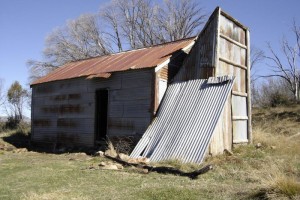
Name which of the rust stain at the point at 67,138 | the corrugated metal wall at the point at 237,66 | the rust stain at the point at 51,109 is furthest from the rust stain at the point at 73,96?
the corrugated metal wall at the point at 237,66

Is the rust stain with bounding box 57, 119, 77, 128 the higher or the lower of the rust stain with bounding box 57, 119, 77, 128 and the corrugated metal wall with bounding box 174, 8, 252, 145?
the lower

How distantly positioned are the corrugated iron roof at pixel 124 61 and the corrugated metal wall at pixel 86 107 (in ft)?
1.07

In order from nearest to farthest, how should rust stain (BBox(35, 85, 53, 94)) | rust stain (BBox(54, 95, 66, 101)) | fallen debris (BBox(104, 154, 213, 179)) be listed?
fallen debris (BBox(104, 154, 213, 179)) < rust stain (BBox(54, 95, 66, 101)) < rust stain (BBox(35, 85, 53, 94))

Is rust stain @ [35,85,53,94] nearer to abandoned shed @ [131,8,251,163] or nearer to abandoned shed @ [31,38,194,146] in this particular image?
abandoned shed @ [31,38,194,146]

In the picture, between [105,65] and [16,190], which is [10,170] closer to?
[16,190]

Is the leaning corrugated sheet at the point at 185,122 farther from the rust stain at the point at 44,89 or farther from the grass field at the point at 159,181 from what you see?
the rust stain at the point at 44,89

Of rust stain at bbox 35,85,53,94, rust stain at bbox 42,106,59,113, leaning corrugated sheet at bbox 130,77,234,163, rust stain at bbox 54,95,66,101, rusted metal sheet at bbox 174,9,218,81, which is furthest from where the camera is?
rust stain at bbox 35,85,53,94

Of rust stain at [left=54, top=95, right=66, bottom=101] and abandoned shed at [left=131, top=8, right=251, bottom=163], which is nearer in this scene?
abandoned shed at [left=131, top=8, right=251, bottom=163]

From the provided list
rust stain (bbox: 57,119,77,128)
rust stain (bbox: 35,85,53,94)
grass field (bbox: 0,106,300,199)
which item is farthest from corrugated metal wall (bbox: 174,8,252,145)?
rust stain (bbox: 35,85,53,94)

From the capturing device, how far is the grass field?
6.60 m

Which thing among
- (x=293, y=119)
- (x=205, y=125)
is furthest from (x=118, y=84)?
(x=293, y=119)

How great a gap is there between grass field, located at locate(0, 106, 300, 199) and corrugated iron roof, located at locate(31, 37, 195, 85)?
14.5 feet

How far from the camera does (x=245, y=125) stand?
1430 centimetres

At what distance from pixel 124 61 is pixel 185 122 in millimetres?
5544
